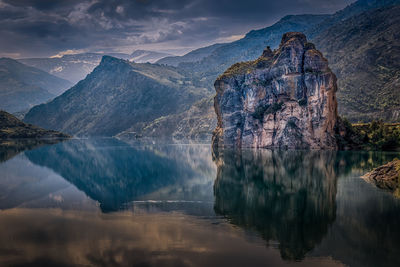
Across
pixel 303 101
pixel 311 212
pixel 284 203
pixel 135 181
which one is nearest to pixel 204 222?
pixel 311 212

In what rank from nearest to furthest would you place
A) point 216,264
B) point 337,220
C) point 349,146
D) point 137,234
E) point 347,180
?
point 216,264
point 137,234
point 337,220
point 347,180
point 349,146

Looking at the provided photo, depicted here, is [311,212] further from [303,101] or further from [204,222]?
[303,101]

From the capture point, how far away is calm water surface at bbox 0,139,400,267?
36.2 m

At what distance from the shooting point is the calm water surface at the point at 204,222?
3622 cm

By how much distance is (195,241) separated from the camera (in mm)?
40688

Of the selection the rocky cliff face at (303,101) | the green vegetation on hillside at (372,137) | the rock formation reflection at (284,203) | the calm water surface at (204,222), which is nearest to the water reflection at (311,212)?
the rock formation reflection at (284,203)

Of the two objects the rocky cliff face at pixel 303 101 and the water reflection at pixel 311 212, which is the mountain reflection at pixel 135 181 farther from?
the rocky cliff face at pixel 303 101

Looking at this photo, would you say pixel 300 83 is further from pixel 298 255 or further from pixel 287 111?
pixel 298 255

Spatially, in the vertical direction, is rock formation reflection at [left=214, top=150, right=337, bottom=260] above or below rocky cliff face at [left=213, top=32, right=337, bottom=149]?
below

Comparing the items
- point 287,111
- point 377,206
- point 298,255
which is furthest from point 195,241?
point 287,111

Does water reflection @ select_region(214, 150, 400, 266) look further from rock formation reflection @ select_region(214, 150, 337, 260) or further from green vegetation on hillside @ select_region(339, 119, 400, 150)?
green vegetation on hillside @ select_region(339, 119, 400, 150)

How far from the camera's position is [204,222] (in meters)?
49.0

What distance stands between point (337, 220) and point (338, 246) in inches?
382

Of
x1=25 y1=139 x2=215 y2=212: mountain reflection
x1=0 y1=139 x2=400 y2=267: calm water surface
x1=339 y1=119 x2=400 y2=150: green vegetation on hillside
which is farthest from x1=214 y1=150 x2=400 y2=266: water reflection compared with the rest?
x1=339 y1=119 x2=400 y2=150: green vegetation on hillside
